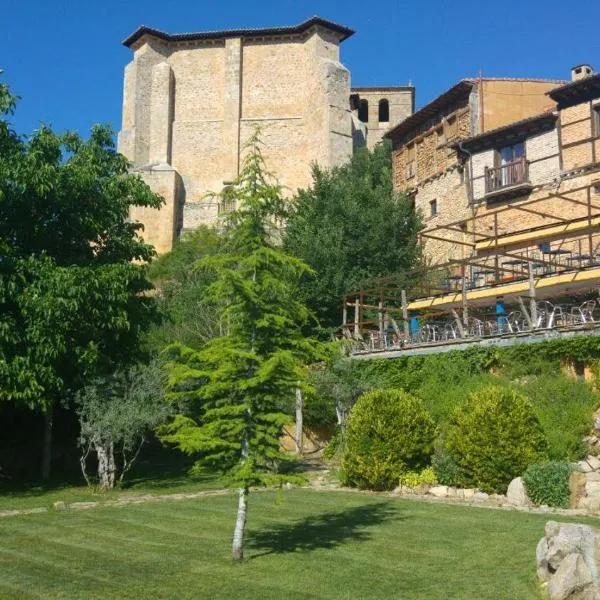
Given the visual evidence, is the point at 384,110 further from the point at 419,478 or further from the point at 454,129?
the point at 419,478

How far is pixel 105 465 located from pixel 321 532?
24.8ft

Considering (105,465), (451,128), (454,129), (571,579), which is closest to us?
(571,579)

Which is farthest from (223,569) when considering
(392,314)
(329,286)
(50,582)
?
(329,286)

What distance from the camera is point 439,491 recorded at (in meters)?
14.8

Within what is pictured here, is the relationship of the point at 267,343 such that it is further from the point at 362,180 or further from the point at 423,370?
the point at 362,180

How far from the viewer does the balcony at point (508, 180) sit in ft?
96.0

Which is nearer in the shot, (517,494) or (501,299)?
(517,494)

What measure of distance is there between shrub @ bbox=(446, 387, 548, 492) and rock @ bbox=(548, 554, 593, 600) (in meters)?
6.65

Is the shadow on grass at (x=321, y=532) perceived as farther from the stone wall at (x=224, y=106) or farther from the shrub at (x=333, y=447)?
the stone wall at (x=224, y=106)

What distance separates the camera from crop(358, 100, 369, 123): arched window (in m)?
57.8

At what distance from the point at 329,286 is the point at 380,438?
14.8 metres

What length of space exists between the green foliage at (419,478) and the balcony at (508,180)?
16.9 metres

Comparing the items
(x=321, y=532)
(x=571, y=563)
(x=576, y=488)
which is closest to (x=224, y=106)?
(x=576, y=488)

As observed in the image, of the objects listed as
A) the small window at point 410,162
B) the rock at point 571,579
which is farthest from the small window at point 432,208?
the rock at point 571,579
